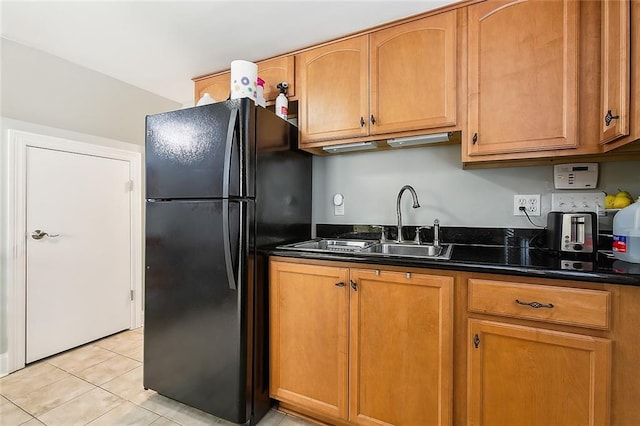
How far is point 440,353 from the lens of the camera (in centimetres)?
125

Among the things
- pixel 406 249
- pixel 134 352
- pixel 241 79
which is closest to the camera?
pixel 241 79

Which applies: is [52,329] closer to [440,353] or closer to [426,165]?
[440,353]

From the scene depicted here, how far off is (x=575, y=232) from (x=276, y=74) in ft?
6.41

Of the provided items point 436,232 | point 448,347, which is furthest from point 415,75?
point 448,347

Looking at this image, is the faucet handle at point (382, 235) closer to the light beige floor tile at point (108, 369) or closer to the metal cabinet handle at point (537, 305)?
the metal cabinet handle at point (537, 305)

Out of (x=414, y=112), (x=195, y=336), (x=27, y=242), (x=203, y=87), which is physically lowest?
(x=195, y=336)

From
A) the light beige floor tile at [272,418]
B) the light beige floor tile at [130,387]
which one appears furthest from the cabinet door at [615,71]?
the light beige floor tile at [130,387]

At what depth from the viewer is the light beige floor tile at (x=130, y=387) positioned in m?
1.81

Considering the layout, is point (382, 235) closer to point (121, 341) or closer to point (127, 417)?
point (127, 417)

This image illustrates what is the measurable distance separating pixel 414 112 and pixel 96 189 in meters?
2.66

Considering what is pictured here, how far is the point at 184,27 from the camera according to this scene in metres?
1.79

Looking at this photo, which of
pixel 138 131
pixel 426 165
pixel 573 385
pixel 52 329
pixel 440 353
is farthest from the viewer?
pixel 138 131

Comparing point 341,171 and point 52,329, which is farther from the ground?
point 341,171

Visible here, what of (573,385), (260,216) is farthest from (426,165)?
(573,385)
